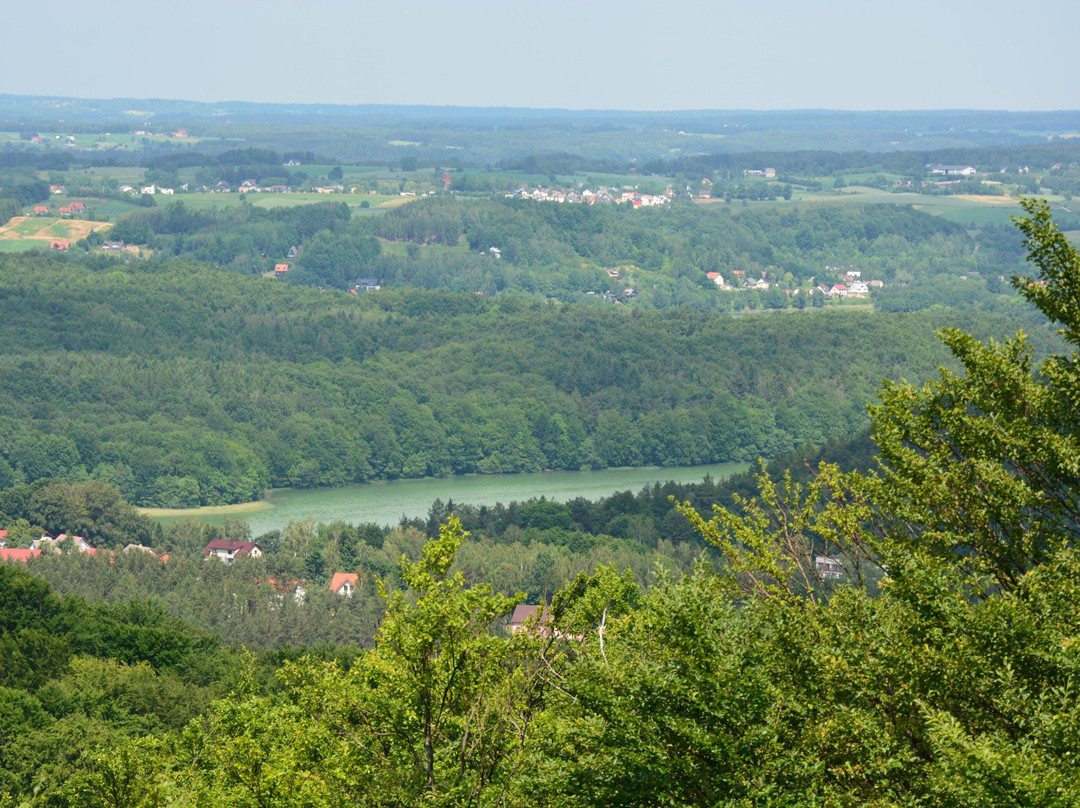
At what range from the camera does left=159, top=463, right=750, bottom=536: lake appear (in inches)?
4557

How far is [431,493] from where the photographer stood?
12656 cm

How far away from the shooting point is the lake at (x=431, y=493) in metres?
116

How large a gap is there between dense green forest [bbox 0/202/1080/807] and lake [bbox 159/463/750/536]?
93.2 meters

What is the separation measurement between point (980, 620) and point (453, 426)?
128 metres

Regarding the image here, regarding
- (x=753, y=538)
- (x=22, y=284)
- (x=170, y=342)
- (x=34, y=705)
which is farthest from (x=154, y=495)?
(x=753, y=538)

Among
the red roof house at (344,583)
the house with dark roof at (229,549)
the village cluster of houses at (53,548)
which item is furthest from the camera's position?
the house with dark roof at (229,549)

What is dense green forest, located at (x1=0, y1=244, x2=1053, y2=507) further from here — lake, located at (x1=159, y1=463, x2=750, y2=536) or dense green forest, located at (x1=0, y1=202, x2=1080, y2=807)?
dense green forest, located at (x1=0, y1=202, x2=1080, y2=807)

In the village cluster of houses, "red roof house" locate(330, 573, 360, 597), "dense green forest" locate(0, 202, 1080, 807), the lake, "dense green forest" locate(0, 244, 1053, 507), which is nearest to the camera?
"dense green forest" locate(0, 202, 1080, 807)

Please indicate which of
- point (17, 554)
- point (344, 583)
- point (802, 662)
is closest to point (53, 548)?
point (17, 554)

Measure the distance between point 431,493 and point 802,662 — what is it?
370ft

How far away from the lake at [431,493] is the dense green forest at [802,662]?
93.2m

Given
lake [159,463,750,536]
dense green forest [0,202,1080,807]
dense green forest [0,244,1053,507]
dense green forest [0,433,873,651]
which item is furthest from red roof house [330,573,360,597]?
dense green forest [0,202,1080,807]

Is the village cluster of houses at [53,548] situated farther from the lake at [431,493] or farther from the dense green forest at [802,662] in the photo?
the dense green forest at [802,662]

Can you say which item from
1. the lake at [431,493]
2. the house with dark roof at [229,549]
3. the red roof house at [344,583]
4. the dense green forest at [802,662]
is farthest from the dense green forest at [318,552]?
the dense green forest at [802,662]
